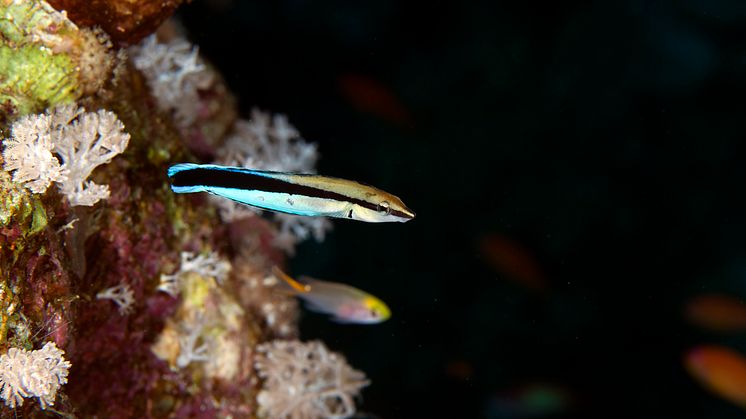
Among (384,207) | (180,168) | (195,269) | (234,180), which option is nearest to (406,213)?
(384,207)

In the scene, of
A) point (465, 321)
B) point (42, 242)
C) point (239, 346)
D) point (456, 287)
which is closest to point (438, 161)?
point (456, 287)

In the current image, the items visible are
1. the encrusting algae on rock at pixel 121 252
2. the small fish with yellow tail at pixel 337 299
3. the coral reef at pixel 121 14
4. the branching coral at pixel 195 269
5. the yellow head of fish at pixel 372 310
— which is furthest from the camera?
the yellow head of fish at pixel 372 310

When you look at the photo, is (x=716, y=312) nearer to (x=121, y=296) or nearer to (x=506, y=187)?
(x=506, y=187)

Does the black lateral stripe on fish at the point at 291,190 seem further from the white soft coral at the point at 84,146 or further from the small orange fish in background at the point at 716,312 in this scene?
the small orange fish in background at the point at 716,312

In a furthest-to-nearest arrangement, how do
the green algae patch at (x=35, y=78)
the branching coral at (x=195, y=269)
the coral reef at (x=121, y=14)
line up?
the branching coral at (x=195, y=269), the coral reef at (x=121, y=14), the green algae patch at (x=35, y=78)

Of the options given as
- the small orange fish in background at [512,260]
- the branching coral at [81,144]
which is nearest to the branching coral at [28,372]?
the branching coral at [81,144]
